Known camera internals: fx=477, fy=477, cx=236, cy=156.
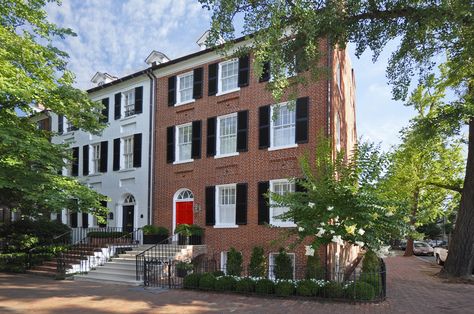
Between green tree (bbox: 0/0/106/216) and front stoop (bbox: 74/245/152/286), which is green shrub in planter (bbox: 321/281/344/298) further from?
green tree (bbox: 0/0/106/216)

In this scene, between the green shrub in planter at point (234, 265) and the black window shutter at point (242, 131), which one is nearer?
the green shrub in planter at point (234, 265)

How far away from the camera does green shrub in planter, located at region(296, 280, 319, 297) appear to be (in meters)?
12.8

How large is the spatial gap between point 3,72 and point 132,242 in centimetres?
1029

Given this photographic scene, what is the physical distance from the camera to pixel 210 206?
67.3 feet

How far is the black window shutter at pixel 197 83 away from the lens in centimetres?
2188

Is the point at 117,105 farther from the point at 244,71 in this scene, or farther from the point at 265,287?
the point at 265,287

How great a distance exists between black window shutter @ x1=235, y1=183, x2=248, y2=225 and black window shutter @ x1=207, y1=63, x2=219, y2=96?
4584 millimetres

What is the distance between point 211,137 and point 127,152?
6.38m

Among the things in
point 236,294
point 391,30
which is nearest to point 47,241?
point 236,294

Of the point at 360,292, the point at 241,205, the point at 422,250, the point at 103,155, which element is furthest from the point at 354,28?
the point at 422,250

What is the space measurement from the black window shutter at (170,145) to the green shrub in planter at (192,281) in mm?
8587

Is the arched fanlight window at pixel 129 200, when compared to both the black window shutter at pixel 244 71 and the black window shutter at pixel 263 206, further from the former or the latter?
the black window shutter at pixel 244 71

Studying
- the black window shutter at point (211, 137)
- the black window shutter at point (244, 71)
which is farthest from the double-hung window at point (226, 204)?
the black window shutter at point (244, 71)

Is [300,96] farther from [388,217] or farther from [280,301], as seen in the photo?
[280,301]
